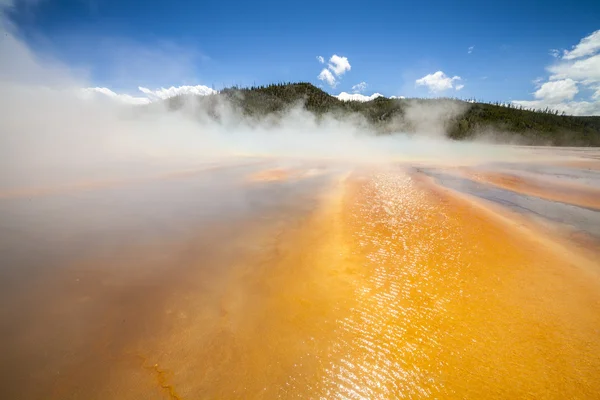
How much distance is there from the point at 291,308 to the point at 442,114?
195 ft

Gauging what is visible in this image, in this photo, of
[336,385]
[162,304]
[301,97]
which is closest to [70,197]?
[162,304]

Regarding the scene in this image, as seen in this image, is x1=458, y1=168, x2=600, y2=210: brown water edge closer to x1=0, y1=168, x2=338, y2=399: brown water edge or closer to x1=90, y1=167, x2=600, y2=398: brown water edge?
x1=90, y1=167, x2=600, y2=398: brown water edge

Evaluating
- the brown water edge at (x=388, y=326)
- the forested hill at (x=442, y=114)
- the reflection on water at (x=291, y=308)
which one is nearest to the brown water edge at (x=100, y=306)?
the reflection on water at (x=291, y=308)

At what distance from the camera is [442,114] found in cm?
5144

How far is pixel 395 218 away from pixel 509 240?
→ 1.68m

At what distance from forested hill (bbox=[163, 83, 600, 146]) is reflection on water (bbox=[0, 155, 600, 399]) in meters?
40.0

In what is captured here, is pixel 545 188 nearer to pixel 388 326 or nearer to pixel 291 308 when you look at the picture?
pixel 388 326

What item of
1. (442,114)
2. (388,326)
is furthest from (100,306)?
(442,114)

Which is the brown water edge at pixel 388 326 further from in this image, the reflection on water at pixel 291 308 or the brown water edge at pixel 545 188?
the brown water edge at pixel 545 188

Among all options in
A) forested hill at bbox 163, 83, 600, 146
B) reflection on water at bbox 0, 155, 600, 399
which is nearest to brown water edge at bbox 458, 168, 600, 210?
reflection on water at bbox 0, 155, 600, 399

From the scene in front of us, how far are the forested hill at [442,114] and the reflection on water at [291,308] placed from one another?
40.0 m

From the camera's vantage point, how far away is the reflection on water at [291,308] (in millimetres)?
1780

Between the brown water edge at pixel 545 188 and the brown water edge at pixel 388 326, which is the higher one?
the brown water edge at pixel 388 326

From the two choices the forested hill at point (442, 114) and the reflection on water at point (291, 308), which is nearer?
the reflection on water at point (291, 308)
